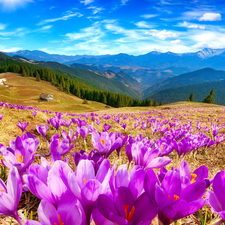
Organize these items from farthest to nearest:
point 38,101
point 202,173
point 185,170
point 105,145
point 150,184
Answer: point 38,101 < point 105,145 < point 185,170 < point 202,173 < point 150,184

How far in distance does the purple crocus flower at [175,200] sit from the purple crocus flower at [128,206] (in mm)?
56

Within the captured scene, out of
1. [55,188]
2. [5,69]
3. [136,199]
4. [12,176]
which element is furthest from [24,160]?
[5,69]

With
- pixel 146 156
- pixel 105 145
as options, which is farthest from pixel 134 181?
pixel 105 145

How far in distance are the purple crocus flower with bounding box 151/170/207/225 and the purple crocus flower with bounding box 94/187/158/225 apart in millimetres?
56

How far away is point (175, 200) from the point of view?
682 mm

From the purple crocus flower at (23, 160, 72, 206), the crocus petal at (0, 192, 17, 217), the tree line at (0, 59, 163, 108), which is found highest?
the tree line at (0, 59, 163, 108)

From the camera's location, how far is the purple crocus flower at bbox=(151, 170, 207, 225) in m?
0.68

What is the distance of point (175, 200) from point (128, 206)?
229mm

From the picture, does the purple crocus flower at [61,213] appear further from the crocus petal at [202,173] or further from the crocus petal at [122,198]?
the crocus petal at [202,173]

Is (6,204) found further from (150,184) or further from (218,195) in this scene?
(218,195)

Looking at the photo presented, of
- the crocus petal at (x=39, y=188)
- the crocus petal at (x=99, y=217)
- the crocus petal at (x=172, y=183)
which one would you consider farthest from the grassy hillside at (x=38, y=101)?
the crocus petal at (x=172, y=183)

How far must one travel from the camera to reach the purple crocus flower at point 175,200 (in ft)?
2.23

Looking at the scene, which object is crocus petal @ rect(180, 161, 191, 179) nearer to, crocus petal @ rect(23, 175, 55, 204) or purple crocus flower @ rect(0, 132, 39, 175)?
crocus petal @ rect(23, 175, 55, 204)

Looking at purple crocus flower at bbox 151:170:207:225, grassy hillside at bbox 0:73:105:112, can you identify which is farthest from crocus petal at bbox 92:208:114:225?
grassy hillside at bbox 0:73:105:112
